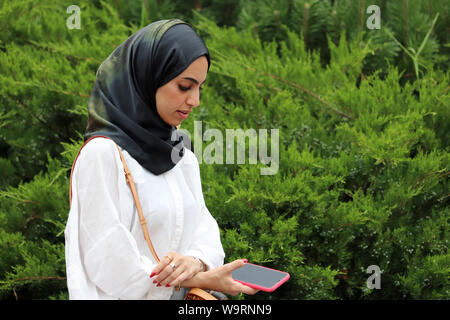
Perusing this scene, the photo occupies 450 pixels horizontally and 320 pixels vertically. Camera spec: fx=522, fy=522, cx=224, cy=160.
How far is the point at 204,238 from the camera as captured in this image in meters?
2.01

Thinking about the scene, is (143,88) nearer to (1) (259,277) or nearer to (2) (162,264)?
(2) (162,264)

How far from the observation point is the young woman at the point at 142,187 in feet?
5.80

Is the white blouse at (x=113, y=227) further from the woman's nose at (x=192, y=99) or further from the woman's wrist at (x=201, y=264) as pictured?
the woman's nose at (x=192, y=99)

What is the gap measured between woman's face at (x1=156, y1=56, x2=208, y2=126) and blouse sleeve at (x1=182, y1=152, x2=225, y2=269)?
10.4 inches

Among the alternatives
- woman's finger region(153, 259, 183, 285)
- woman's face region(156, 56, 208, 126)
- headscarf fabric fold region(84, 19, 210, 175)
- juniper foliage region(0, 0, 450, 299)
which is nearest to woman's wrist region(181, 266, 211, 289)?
woman's finger region(153, 259, 183, 285)

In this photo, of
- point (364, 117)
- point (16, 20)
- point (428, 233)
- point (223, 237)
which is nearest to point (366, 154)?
point (364, 117)

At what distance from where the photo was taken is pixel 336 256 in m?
3.22

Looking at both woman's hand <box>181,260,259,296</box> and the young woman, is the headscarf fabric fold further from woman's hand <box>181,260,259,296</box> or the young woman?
woman's hand <box>181,260,259,296</box>

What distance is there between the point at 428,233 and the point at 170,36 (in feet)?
6.83

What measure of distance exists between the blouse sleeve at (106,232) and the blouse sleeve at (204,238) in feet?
0.69

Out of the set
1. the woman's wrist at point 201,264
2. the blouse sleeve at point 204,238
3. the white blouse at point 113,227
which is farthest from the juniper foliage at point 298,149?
the white blouse at point 113,227

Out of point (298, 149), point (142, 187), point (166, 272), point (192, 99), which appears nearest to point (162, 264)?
point (166, 272)

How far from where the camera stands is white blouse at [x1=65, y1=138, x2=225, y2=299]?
1.76 meters

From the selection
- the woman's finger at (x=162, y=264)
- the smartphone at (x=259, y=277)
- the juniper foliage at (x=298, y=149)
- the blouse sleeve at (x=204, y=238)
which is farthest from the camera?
the juniper foliage at (x=298, y=149)
